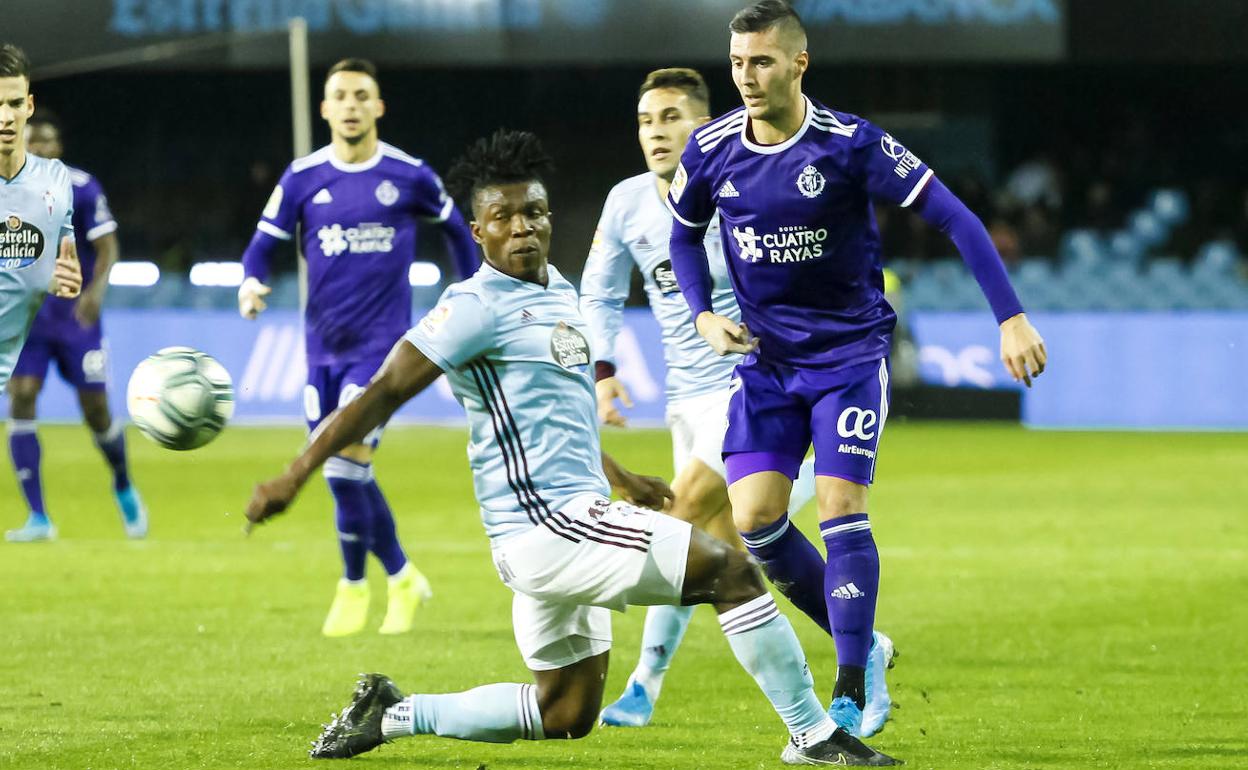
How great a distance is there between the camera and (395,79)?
2964 centimetres

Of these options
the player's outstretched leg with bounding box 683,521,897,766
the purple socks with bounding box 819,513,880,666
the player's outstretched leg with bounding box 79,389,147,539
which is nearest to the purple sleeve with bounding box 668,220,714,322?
the purple socks with bounding box 819,513,880,666

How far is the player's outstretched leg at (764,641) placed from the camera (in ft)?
16.6

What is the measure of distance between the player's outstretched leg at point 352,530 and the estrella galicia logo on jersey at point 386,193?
52.0 inches

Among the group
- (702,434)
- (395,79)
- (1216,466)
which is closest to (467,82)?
(395,79)

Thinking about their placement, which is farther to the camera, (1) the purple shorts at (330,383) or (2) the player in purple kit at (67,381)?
(2) the player in purple kit at (67,381)

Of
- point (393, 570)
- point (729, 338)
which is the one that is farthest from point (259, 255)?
point (729, 338)

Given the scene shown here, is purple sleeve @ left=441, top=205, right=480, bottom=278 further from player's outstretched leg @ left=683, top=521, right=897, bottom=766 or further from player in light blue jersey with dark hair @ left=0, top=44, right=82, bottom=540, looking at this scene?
player's outstretched leg @ left=683, top=521, right=897, bottom=766

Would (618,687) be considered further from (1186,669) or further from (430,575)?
(430,575)

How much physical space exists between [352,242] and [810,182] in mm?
3697

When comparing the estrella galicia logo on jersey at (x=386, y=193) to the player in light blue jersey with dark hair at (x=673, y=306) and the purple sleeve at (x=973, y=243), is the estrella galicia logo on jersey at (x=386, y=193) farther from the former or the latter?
the purple sleeve at (x=973, y=243)

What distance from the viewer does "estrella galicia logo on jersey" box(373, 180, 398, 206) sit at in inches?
356

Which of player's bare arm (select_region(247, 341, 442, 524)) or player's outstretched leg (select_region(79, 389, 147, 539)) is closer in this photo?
player's bare arm (select_region(247, 341, 442, 524))

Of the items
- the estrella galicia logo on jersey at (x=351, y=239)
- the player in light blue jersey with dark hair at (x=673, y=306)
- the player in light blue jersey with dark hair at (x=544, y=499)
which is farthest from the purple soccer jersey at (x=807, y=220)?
the estrella galicia logo on jersey at (x=351, y=239)

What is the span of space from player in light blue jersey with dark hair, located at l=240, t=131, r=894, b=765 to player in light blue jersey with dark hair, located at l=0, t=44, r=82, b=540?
2.45 metres
